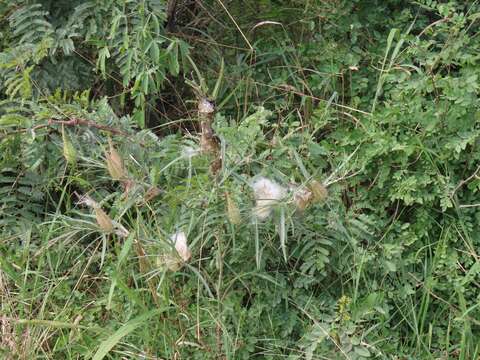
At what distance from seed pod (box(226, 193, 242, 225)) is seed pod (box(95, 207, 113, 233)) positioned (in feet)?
1.17

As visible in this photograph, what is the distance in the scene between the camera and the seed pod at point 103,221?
2.33m

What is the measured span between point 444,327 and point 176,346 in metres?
0.89

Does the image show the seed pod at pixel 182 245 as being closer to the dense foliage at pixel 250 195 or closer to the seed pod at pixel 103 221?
the dense foliage at pixel 250 195

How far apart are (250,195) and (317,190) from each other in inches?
8.4

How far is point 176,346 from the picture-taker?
2469mm

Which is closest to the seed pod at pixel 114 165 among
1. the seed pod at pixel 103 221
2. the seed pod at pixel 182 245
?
the seed pod at pixel 103 221

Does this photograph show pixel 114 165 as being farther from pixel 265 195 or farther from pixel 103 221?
pixel 265 195

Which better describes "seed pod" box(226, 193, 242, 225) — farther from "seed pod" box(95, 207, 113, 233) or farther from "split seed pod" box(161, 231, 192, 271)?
"seed pod" box(95, 207, 113, 233)

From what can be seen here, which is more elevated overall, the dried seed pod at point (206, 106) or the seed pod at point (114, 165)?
the dried seed pod at point (206, 106)

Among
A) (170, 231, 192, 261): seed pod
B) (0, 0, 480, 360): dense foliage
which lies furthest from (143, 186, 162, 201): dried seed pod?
(170, 231, 192, 261): seed pod

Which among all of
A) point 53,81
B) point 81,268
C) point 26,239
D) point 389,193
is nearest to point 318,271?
point 389,193

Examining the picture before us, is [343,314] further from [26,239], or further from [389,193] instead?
[26,239]

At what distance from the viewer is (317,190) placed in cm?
243

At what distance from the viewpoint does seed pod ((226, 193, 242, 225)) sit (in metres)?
2.35
